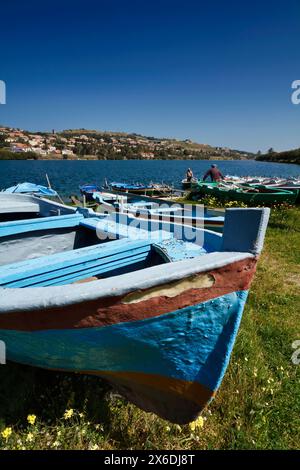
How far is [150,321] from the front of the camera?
6.86 ft

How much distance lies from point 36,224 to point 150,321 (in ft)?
9.78

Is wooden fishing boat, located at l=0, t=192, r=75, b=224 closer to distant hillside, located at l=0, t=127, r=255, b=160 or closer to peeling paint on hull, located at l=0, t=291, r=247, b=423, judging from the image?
peeling paint on hull, located at l=0, t=291, r=247, b=423

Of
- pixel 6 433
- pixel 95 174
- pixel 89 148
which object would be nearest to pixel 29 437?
pixel 6 433

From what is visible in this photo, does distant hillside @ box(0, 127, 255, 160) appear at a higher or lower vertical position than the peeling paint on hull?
higher

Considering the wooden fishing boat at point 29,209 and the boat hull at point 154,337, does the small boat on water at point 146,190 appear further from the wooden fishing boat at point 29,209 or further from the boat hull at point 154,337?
the boat hull at point 154,337

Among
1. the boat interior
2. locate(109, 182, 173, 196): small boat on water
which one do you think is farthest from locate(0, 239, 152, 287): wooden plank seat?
locate(109, 182, 173, 196): small boat on water

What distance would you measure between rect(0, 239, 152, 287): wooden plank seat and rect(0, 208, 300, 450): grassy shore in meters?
1.17

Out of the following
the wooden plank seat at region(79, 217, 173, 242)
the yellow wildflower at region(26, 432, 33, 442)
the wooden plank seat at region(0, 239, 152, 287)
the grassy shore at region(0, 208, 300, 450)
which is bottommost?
the grassy shore at region(0, 208, 300, 450)

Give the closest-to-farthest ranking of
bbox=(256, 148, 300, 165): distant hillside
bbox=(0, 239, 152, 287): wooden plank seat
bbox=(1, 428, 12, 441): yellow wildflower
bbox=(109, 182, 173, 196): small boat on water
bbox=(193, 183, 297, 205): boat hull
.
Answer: bbox=(1, 428, 12, 441): yellow wildflower, bbox=(0, 239, 152, 287): wooden plank seat, bbox=(193, 183, 297, 205): boat hull, bbox=(109, 182, 173, 196): small boat on water, bbox=(256, 148, 300, 165): distant hillside

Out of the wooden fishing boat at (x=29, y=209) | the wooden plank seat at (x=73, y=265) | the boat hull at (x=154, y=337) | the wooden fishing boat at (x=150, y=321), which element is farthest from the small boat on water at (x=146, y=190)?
the boat hull at (x=154, y=337)

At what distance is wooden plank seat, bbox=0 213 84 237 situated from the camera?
4.13 m

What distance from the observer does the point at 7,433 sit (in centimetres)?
238

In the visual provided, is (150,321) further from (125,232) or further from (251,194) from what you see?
(251,194)

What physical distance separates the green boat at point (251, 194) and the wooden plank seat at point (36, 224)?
10858mm
